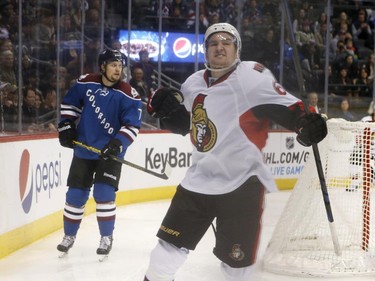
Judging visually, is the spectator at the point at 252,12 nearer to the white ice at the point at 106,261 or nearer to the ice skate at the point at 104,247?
the white ice at the point at 106,261

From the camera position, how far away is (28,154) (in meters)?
4.45

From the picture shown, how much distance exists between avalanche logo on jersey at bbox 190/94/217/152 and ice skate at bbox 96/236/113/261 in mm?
1627

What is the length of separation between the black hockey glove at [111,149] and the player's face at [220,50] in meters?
1.36

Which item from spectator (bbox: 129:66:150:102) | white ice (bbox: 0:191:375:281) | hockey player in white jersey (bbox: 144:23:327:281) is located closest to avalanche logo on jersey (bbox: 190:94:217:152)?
hockey player in white jersey (bbox: 144:23:327:281)

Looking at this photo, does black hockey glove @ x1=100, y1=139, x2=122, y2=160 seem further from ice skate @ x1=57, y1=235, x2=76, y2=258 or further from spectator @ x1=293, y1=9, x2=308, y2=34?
spectator @ x1=293, y1=9, x2=308, y2=34

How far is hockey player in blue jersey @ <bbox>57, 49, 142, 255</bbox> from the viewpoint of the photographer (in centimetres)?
403

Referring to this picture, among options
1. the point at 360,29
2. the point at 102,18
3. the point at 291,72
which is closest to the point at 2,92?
the point at 102,18

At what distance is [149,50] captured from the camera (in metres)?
7.76

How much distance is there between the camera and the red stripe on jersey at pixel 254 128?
2516mm

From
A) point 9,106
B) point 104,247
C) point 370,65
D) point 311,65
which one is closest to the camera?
point 104,247

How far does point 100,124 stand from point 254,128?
5.42ft

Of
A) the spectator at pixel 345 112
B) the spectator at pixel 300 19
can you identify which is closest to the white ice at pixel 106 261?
the spectator at pixel 345 112

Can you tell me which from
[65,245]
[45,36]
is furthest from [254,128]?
[45,36]

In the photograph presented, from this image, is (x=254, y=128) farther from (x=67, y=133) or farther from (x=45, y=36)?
(x=45, y=36)
